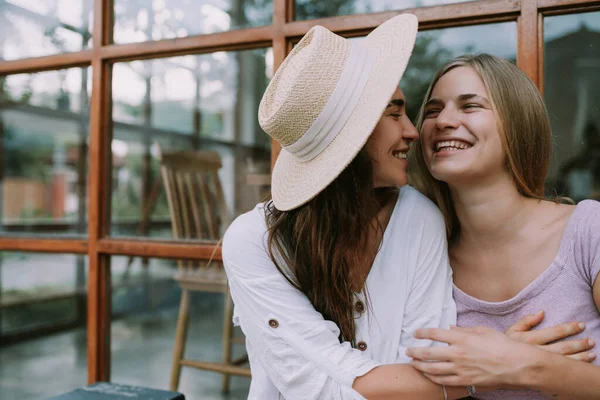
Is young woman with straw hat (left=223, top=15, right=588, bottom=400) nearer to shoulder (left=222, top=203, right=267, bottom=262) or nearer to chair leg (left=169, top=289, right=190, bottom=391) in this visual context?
shoulder (left=222, top=203, right=267, bottom=262)

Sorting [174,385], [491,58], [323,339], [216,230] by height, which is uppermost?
[491,58]

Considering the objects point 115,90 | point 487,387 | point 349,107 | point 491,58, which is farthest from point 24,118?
point 487,387

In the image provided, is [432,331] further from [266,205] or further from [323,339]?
[266,205]

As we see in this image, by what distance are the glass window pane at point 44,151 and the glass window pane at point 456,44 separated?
40.0 inches

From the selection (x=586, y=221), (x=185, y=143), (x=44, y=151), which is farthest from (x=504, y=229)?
(x=44, y=151)

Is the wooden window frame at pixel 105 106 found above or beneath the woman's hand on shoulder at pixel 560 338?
above

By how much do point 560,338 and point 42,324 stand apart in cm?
283

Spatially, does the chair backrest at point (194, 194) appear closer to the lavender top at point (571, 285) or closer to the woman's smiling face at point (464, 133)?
the woman's smiling face at point (464, 133)

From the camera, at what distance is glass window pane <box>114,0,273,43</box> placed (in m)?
1.49

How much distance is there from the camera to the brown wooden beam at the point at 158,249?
1.48 metres

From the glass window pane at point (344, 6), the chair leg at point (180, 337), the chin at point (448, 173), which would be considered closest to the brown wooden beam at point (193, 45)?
the glass window pane at point (344, 6)

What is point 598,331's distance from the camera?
102cm

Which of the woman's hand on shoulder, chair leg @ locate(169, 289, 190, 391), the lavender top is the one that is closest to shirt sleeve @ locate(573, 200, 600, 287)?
the lavender top

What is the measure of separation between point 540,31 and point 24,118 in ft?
6.70
